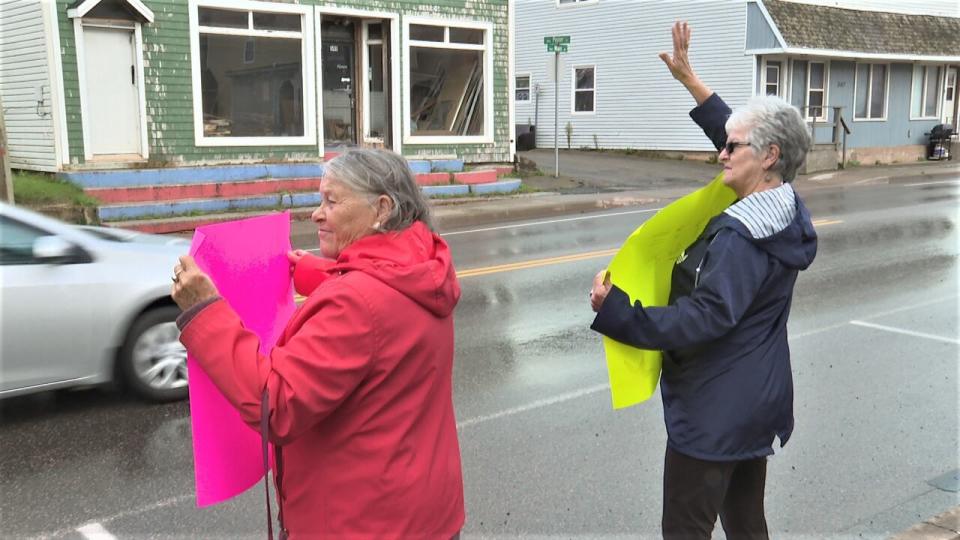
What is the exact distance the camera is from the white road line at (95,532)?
3.96 m

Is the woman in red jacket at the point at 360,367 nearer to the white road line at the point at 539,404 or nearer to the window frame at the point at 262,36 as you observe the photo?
the white road line at the point at 539,404

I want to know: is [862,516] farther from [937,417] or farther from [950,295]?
[950,295]

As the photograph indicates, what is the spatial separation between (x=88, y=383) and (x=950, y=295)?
7940 millimetres

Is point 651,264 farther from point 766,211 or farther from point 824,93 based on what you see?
point 824,93

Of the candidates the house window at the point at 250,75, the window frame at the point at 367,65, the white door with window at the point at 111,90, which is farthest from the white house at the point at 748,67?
the white door with window at the point at 111,90

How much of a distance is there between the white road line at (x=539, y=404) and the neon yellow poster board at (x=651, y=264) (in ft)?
8.45

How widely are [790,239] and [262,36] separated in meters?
16.1

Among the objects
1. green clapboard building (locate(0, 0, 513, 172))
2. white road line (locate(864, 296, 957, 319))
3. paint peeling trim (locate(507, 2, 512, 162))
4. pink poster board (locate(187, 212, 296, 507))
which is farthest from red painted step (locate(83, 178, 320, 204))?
pink poster board (locate(187, 212, 296, 507))

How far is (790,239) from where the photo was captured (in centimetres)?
269

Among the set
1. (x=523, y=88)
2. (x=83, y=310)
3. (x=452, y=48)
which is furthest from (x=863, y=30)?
(x=83, y=310)

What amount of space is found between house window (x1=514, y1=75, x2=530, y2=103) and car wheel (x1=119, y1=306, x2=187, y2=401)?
2742 cm

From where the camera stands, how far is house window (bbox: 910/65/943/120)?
30.2 m

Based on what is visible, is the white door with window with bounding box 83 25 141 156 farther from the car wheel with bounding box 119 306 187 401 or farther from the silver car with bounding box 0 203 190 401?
the car wheel with bounding box 119 306 187 401

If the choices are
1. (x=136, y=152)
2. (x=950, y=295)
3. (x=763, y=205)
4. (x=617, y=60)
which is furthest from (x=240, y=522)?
(x=617, y=60)
